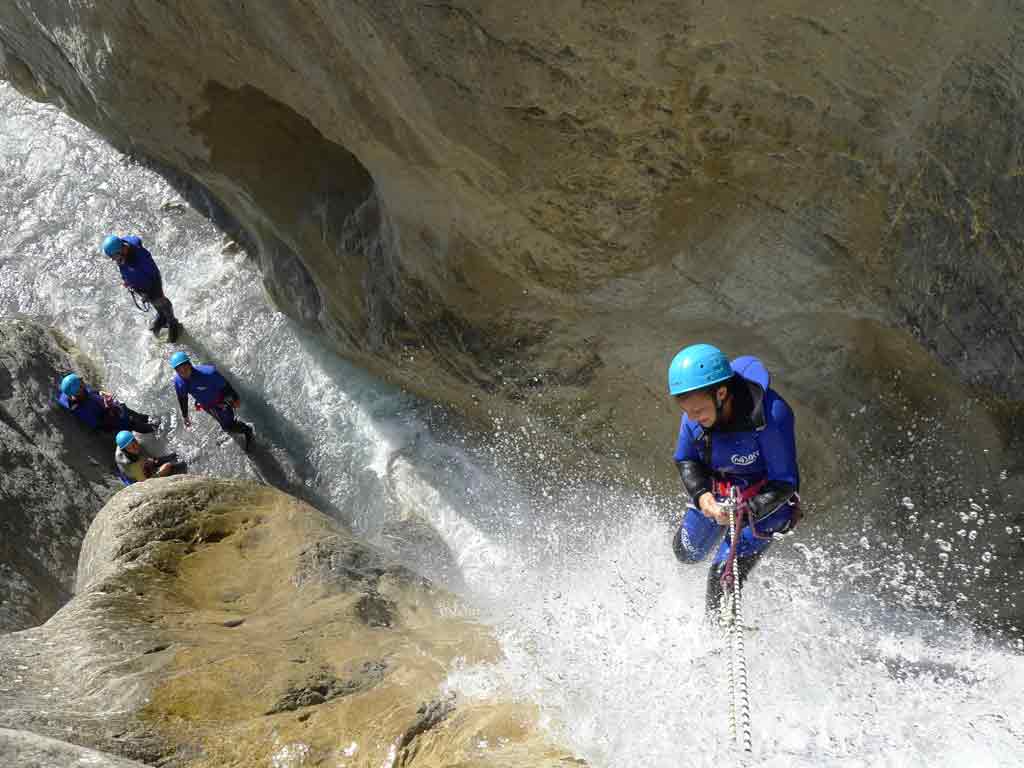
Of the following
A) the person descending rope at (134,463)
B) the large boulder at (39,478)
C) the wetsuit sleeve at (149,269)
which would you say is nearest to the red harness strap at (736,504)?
the large boulder at (39,478)

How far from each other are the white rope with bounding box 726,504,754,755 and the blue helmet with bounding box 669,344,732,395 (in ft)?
2.12

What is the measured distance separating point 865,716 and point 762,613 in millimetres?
1295

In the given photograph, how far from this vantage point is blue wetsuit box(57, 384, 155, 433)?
28.9 ft

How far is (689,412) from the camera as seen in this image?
12.7 feet

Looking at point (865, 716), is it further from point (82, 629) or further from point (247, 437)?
point (247, 437)

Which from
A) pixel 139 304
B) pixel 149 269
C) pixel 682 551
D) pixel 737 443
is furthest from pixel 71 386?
pixel 737 443

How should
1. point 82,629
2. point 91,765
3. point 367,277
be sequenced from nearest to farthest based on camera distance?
point 91,765 < point 82,629 < point 367,277

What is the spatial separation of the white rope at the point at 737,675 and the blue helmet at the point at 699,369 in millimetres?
645

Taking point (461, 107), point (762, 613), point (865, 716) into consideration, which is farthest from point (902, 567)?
point (461, 107)

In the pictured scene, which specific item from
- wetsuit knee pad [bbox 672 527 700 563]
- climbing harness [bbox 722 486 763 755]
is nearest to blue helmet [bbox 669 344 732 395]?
climbing harness [bbox 722 486 763 755]

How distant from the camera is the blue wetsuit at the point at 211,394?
8.59 m

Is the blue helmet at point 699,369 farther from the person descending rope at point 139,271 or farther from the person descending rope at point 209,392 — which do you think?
the person descending rope at point 139,271

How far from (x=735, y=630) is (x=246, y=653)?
248 centimetres

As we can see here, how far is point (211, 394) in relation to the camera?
866cm
